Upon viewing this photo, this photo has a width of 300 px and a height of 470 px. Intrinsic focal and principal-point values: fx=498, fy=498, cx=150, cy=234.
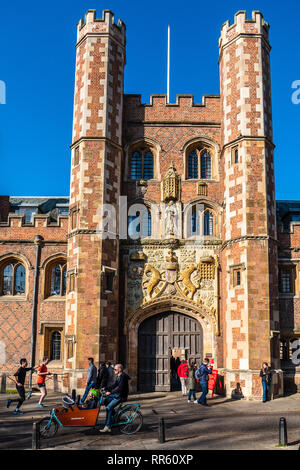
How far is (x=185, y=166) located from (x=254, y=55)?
596 centimetres

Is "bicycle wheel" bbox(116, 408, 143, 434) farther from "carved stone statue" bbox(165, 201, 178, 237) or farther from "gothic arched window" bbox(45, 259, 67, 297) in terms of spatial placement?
"gothic arched window" bbox(45, 259, 67, 297)

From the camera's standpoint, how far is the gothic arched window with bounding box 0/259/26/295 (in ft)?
79.5

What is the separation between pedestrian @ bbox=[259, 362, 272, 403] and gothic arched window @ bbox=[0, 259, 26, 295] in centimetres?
1191

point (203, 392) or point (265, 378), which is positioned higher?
point (265, 378)

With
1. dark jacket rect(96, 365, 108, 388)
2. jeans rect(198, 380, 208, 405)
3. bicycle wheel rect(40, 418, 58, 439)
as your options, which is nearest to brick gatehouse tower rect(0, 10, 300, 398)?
jeans rect(198, 380, 208, 405)

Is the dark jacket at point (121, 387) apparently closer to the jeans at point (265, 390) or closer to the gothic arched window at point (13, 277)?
the jeans at point (265, 390)

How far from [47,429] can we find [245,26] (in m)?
19.7

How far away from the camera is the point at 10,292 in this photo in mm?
24188

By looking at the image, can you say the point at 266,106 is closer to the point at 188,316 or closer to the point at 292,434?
the point at 188,316

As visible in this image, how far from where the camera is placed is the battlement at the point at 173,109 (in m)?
24.6

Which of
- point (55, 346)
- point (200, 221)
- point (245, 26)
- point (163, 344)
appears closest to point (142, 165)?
point (200, 221)

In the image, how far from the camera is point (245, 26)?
23266mm

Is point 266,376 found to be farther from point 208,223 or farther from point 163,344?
point 208,223
